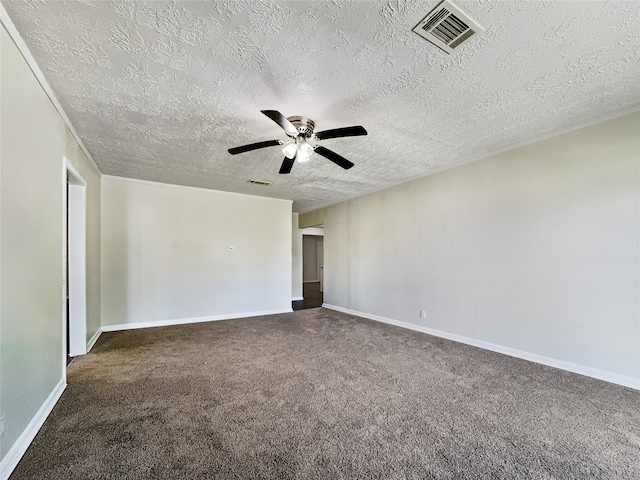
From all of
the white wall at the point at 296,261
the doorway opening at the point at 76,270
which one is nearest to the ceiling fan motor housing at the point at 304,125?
the doorway opening at the point at 76,270

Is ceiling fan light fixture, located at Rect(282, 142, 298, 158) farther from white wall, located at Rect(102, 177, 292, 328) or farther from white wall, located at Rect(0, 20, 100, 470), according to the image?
white wall, located at Rect(102, 177, 292, 328)

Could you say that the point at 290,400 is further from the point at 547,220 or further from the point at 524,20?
the point at 547,220

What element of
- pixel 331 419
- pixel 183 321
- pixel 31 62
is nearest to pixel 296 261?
pixel 183 321

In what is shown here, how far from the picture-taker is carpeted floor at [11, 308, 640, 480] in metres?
1.62

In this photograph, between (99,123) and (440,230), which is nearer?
(99,123)

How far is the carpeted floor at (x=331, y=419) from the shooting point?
63.9 inches

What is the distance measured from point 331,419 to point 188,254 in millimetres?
4239

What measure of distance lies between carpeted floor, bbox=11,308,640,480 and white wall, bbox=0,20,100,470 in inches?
10.0

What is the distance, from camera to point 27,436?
5.88ft

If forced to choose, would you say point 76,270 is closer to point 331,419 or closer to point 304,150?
point 304,150

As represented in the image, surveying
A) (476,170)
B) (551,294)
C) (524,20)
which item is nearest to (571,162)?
(476,170)

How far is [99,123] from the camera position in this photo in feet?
9.23

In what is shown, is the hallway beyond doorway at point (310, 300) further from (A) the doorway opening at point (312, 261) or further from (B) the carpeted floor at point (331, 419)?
(B) the carpeted floor at point (331, 419)

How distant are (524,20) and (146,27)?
87.0 inches
